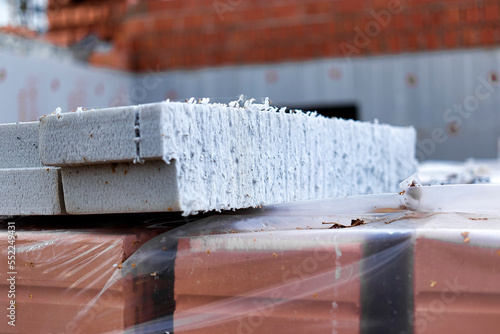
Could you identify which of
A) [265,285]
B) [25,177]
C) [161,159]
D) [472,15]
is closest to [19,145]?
[25,177]

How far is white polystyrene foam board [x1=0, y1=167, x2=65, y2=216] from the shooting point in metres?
1.67

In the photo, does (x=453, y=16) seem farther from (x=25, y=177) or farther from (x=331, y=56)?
(x=25, y=177)

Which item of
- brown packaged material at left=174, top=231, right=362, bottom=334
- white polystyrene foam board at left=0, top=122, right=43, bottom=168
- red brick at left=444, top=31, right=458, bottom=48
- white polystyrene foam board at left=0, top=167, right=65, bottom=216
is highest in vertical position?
red brick at left=444, top=31, right=458, bottom=48

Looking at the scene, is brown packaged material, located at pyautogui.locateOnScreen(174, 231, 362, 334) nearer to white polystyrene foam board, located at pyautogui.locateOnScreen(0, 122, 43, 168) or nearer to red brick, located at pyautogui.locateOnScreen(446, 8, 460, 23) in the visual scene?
white polystyrene foam board, located at pyautogui.locateOnScreen(0, 122, 43, 168)

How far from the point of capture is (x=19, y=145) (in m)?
1.80

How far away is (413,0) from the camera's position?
753cm

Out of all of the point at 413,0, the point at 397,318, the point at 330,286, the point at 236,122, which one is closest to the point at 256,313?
the point at 330,286
